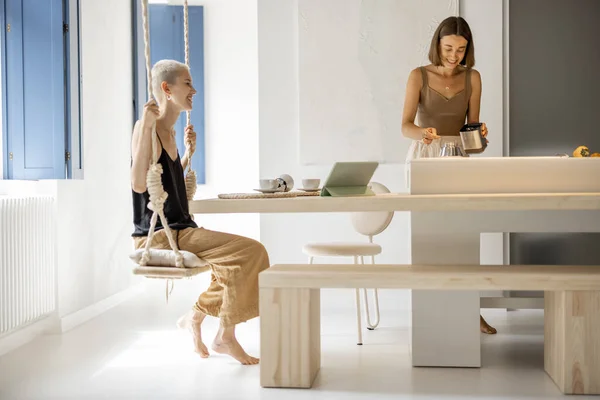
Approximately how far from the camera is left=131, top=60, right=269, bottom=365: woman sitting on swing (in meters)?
3.29

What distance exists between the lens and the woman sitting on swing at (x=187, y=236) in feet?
10.8

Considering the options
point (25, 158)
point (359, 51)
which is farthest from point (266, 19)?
point (25, 158)

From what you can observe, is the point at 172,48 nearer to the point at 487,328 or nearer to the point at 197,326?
the point at 197,326

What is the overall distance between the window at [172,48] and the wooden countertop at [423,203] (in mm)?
3314

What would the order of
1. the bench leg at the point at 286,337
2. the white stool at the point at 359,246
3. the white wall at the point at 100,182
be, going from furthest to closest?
the white wall at the point at 100,182, the white stool at the point at 359,246, the bench leg at the point at 286,337

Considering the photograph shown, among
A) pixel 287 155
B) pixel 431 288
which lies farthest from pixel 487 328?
pixel 287 155

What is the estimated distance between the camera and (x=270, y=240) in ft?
17.2

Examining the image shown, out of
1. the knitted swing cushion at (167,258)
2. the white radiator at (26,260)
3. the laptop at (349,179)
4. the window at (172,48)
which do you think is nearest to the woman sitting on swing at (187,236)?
the knitted swing cushion at (167,258)

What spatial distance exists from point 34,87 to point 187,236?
1.73 m

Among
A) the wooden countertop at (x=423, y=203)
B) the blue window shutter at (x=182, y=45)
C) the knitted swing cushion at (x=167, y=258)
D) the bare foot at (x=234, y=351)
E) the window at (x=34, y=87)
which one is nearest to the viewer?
the wooden countertop at (x=423, y=203)

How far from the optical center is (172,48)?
6.75 metres

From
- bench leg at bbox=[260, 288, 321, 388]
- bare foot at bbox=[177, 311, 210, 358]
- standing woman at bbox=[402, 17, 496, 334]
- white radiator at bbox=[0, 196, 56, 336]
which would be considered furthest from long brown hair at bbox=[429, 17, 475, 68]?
white radiator at bbox=[0, 196, 56, 336]

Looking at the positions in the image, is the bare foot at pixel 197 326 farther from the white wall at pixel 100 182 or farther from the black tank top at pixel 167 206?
the white wall at pixel 100 182

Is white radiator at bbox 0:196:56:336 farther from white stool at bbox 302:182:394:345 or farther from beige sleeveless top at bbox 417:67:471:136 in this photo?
beige sleeveless top at bbox 417:67:471:136
